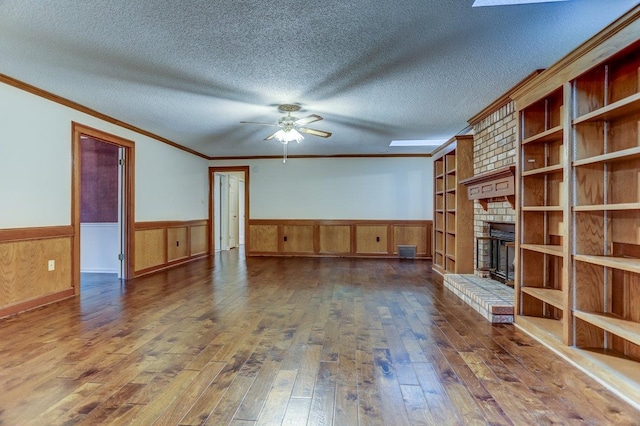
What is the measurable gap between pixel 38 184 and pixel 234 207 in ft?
20.9

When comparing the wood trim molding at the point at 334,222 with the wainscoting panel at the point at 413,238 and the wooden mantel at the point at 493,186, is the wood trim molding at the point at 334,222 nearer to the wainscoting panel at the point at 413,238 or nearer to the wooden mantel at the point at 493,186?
the wainscoting panel at the point at 413,238

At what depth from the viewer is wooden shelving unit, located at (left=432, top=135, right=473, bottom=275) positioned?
4.85m

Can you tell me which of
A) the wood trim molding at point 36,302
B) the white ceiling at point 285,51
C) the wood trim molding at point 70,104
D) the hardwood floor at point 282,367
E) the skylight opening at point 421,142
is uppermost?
the skylight opening at point 421,142

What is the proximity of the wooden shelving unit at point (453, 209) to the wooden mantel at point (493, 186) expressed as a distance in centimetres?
27

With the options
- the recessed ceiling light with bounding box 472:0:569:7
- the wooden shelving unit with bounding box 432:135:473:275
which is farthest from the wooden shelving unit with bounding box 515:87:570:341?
the wooden shelving unit with bounding box 432:135:473:275

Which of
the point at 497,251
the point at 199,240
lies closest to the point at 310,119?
the point at 497,251

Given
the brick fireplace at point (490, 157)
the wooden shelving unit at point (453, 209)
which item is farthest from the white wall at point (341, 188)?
the brick fireplace at point (490, 157)

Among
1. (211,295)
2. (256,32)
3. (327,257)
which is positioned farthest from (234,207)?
(256,32)

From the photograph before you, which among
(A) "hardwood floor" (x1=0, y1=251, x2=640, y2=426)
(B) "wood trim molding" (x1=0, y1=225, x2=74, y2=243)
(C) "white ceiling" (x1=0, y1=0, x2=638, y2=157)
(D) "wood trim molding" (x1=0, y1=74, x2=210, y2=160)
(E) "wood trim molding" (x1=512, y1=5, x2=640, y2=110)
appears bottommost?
(A) "hardwood floor" (x1=0, y1=251, x2=640, y2=426)

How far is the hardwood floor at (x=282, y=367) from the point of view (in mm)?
1729

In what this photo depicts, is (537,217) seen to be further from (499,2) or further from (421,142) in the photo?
(421,142)

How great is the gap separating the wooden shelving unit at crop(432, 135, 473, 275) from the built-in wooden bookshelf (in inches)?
80.2

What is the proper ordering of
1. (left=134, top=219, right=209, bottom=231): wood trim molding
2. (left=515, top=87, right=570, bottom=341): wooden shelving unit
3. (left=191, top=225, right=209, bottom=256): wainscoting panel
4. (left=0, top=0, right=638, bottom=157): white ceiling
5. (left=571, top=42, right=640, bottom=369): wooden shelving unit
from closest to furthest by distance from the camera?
(left=571, top=42, right=640, bottom=369): wooden shelving unit < (left=0, top=0, right=638, bottom=157): white ceiling < (left=515, top=87, right=570, bottom=341): wooden shelving unit < (left=134, top=219, right=209, bottom=231): wood trim molding < (left=191, top=225, right=209, bottom=256): wainscoting panel

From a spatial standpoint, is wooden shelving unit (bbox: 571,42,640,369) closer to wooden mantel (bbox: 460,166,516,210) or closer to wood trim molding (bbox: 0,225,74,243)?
wooden mantel (bbox: 460,166,516,210)
